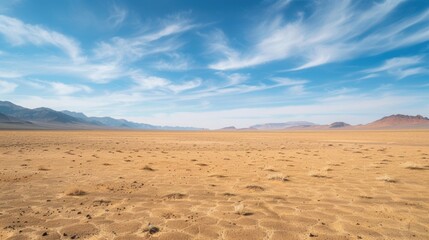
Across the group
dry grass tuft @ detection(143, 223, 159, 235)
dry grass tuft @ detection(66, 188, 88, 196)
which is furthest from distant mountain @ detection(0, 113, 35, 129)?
dry grass tuft @ detection(143, 223, 159, 235)

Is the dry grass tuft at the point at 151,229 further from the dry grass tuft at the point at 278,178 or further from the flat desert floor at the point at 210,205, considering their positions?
the dry grass tuft at the point at 278,178

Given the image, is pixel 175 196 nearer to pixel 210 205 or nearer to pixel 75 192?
pixel 210 205

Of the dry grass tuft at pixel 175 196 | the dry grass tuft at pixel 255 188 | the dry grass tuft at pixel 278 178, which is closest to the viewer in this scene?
the dry grass tuft at pixel 175 196

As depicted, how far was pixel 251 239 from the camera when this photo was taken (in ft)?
Answer: 15.3

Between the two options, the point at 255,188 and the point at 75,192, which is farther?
the point at 255,188

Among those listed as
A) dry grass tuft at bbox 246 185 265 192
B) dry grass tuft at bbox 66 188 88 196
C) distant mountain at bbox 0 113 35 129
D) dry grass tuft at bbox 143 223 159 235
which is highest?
distant mountain at bbox 0 113 35 129

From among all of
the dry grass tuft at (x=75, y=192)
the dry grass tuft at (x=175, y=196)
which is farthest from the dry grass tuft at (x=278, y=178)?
the dry grass tuft at (x=75, y=192)

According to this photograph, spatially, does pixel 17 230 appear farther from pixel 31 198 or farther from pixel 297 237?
pixel 297 237

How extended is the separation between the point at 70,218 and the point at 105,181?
3.70 meters

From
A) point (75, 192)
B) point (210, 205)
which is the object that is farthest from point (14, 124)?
point (210, 205)

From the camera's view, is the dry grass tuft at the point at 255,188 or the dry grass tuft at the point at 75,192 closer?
the dry grass tuft at the point at 75,192

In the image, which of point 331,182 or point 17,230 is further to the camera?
point 331,182

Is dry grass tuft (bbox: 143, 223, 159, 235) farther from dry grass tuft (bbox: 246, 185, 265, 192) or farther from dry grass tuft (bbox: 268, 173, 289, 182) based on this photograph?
dry grass tuft (bbox: 268, 173, 289, 182)

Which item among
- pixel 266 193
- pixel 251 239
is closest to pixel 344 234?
pixel 251 239
